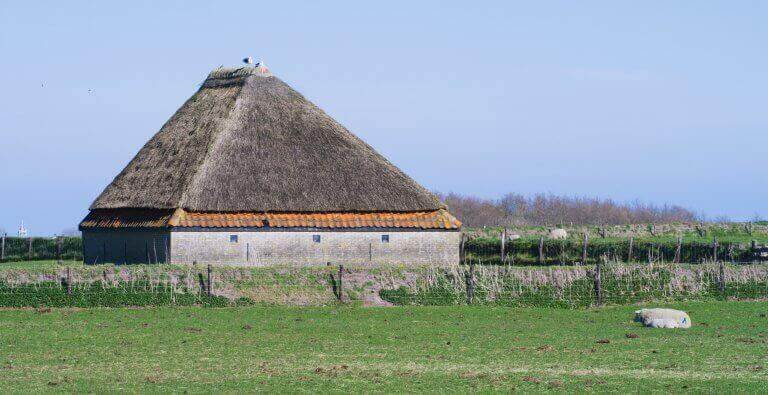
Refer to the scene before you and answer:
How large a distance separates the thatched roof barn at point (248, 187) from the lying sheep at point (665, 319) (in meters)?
14.6

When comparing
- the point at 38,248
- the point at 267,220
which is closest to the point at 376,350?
the point at 267,220

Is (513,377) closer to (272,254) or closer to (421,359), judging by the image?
(421,359)

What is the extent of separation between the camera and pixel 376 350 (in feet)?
80.3

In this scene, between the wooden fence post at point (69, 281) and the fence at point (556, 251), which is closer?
the wooden fence post at point (69, 281)

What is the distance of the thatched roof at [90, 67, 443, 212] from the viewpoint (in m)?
41.6

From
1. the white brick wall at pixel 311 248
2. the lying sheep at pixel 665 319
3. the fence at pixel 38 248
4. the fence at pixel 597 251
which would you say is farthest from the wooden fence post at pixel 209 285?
the fence at pixel 38 248

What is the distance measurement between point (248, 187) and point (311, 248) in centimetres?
312

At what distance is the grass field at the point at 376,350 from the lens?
19531 millimetres

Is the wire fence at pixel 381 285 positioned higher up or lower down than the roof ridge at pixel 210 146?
lower down

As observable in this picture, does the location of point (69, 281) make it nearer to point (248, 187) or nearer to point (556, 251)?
point (248, 187)

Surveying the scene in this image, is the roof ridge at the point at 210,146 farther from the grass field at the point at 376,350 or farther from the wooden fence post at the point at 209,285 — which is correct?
the grass field at the point at 376,350

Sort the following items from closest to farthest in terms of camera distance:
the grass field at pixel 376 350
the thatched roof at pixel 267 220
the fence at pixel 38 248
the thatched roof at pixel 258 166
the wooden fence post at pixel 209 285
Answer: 1. the grass field at pixel 376 350
2. the wooden fence post at pixel 209 285
3. the thatched roof at pixel 267 220
4. the thatched roof at pixel 258 166
5. the fence at pixel 38 248

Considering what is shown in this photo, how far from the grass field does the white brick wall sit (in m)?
6.91

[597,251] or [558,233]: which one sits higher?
[558,233]
